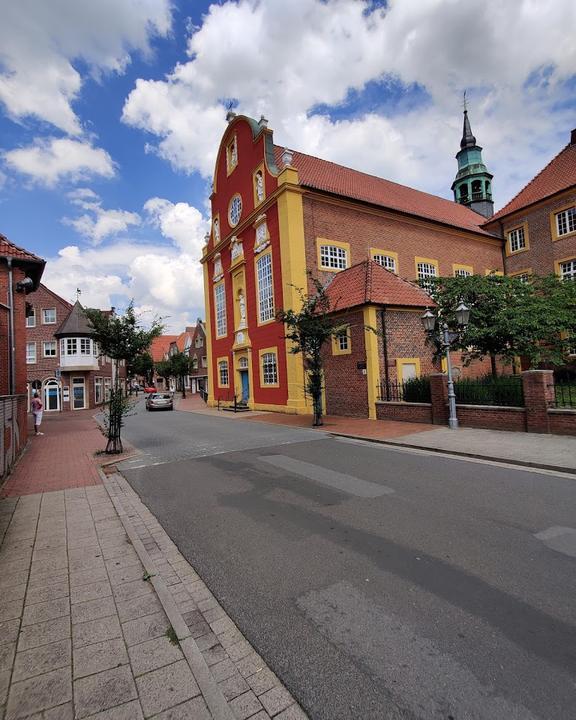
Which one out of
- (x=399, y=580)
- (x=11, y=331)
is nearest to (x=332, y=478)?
(x=399, y=580)

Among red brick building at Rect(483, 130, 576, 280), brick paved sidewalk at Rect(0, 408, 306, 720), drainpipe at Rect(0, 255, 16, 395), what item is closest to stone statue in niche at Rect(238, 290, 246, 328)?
drainpipe at Rect(0, 255, 16, 395)

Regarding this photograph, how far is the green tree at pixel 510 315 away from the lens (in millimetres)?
15125

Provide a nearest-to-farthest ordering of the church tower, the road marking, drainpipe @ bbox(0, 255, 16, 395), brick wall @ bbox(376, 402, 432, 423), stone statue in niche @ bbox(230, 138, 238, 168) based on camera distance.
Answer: the road marking < drainpipe @ bbox(0, 255, 16, 395) < brick wall @ bbox(376, 402, 432, 423) < stone statue in niche @ bbox(230, 138, 238, 168) < the church tower

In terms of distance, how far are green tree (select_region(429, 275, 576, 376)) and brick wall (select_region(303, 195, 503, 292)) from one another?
602cm

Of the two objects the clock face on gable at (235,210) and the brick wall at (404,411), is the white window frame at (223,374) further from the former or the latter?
the brick wall at (404,411)

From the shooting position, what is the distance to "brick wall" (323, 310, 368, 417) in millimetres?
16344

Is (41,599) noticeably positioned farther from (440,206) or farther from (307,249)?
(440,206)

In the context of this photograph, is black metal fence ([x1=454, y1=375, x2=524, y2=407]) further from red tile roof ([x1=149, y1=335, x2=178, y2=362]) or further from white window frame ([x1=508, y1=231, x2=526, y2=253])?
red tile roof ([x1=149, y1=335, x2=178, y2=362])

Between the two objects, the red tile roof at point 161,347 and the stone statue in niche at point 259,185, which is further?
the red tile roof at point 161,347

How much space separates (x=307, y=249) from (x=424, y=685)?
64.7 feet

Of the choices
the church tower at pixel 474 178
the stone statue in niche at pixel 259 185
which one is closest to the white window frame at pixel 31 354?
the stone statue in niche at pixel 259 185

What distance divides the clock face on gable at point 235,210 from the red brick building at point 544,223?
59.4 ft

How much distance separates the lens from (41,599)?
352 centimetres

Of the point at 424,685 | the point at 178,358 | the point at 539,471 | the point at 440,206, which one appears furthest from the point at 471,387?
the point at 178,358
